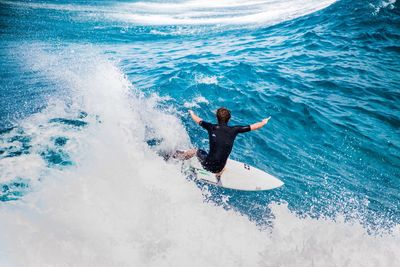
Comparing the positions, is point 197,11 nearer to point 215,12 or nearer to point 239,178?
point 215,12

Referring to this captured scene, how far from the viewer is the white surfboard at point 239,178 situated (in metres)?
7.61

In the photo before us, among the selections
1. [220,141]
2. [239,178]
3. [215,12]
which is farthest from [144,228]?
[215,12]

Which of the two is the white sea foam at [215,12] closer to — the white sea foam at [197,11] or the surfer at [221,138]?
the white sea foam at [197,11]

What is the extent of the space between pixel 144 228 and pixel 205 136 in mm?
4457

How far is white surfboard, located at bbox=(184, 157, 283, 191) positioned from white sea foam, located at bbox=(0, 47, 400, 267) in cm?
43

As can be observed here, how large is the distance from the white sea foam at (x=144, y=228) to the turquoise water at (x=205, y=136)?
1.5 inches

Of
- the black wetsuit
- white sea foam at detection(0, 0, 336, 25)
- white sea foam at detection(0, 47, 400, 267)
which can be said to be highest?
white sea foam at detection(0, 0, 336, 25)

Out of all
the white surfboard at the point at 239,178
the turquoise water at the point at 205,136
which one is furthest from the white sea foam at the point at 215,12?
the white surfboard at the point at 239,178

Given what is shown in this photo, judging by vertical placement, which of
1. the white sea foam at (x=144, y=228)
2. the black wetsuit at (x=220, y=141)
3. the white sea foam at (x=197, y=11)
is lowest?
the white sea foam at (x=144, y=228)

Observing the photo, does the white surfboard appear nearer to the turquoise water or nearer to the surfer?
the turquoise water

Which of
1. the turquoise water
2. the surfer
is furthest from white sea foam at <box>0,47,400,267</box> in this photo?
the surfer

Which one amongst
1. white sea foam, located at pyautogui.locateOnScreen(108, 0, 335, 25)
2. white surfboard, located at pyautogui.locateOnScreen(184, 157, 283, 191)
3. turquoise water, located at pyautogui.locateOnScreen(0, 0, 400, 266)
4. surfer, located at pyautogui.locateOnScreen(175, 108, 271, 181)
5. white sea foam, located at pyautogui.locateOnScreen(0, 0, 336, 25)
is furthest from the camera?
white sea foam, located at pyautogui.locateOnScreen(0, 0, 336, 25)

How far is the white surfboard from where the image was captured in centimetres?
761

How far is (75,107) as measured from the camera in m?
11.1
